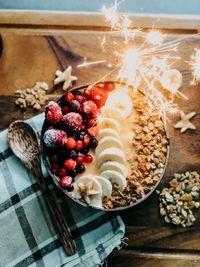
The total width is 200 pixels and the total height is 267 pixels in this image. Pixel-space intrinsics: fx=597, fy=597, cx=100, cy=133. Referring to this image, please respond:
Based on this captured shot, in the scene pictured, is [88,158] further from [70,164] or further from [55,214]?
[55,214]

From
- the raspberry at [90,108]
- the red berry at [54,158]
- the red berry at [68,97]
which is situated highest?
the red berry at [68,97]

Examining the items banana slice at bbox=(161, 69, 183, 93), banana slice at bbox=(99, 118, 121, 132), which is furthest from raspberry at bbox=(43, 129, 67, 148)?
banana slice at bbox=(161, 69, 183, 93)

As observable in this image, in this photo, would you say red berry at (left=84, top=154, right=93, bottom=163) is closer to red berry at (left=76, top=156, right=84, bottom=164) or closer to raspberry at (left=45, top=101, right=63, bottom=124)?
red berry at (left=76, top=156, right=84, bottom=164)

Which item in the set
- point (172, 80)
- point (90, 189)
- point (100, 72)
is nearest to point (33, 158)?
point (90, 189)

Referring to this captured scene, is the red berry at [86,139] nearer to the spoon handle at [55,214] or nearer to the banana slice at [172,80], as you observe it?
the spoon handle at [55,214]

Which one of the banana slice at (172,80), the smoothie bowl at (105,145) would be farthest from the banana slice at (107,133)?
the banana slice at (172,80)
